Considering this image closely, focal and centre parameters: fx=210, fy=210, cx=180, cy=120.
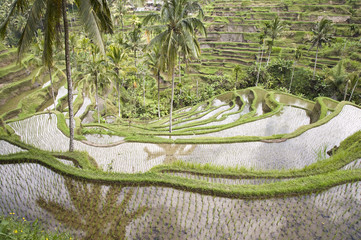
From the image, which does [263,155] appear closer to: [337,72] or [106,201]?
[106,201]

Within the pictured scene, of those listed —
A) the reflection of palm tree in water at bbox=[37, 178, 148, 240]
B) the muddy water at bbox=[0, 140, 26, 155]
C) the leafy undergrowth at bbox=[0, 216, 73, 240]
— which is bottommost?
the muddy water at bbox=[0, 140, 26, 155]

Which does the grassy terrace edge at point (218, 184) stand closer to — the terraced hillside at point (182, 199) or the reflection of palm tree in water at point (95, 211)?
the terraced hillside at point (182, 199)

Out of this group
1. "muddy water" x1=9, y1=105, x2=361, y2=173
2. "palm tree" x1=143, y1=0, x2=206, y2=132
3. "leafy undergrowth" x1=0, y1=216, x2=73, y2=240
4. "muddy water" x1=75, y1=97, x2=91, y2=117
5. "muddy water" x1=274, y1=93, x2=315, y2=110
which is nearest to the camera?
"leafy undergrowth" x1=0, y1=216, x2=73, y2=240

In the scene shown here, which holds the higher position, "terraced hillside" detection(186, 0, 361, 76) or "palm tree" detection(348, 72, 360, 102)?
"terraced hillside" detection(186, 0, 361, 76)

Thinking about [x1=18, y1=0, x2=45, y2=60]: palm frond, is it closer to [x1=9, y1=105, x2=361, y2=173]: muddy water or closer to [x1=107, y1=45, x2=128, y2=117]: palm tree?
[x1=9, y1=105, x2=361, y2=173]: muddy water

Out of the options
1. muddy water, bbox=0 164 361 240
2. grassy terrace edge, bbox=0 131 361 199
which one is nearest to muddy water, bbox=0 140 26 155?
grassy terrace edge, bbox=0 131 361 199

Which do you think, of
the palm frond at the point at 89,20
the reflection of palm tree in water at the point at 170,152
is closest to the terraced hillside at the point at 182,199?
the reflection of palm tree in water at the point at 170,152

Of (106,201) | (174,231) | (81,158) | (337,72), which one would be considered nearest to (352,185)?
(174,231)
